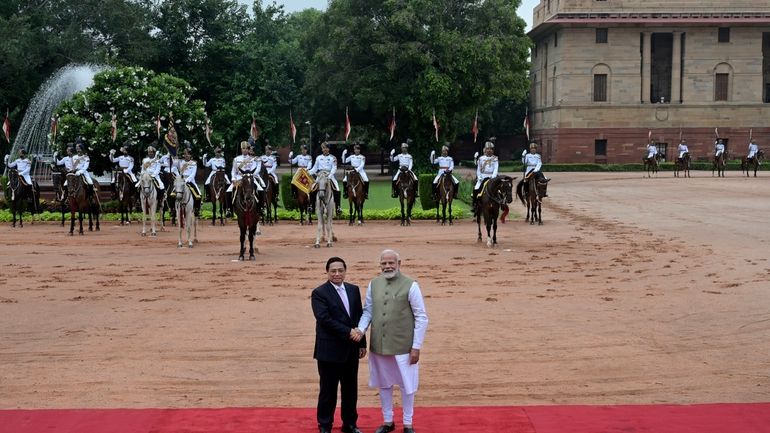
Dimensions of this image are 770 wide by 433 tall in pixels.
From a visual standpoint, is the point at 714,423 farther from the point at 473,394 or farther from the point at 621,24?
the point at 621,24

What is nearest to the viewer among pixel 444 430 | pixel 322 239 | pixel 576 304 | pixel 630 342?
pixel 444 430

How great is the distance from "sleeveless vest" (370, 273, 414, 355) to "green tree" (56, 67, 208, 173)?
28.5 meters

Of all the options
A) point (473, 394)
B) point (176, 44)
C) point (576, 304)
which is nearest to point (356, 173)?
point (576, 304)

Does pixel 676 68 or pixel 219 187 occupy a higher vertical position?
pixel 676 68

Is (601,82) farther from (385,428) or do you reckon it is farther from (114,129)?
(385,428)

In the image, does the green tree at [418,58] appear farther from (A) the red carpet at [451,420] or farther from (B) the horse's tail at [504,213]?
(A) the red carpet at [451,420]

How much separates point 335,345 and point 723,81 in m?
72.0

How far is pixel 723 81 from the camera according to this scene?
7494cm

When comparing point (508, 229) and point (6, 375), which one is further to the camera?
point (508, 229)

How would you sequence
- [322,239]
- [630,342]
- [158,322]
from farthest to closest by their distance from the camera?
[322,239], [158,322], [630,342]

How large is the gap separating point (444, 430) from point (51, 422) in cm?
356

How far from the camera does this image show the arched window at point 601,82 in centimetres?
7375

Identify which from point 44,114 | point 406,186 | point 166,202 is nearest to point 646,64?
point 44,114

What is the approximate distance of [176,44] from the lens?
55.8 m
